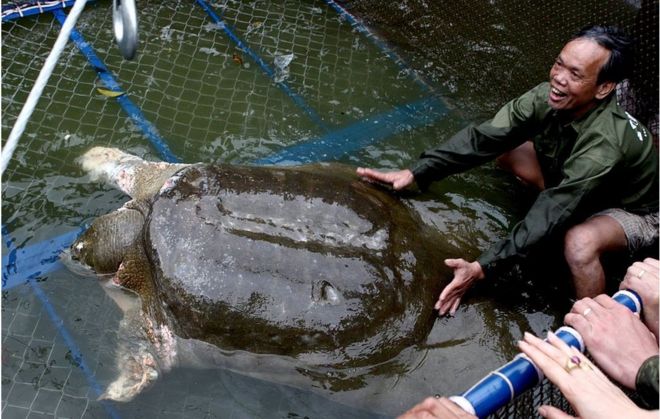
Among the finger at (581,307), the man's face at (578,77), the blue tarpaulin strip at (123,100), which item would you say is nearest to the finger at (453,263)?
the finger at (581,307)

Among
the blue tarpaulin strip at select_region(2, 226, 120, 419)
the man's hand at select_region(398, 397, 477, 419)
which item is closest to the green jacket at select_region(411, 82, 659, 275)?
the man's hand at select_region(398, 397, 477, 419)

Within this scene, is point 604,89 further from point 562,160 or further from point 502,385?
point 502,385

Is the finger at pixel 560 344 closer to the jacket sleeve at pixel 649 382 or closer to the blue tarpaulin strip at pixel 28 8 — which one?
the jacket sleeve at pixel 649 382

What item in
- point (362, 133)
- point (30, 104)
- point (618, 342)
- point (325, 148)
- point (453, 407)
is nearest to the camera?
point (453, 407)

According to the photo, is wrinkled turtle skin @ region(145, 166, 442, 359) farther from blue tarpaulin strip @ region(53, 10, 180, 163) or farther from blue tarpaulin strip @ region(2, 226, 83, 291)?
blue tarpaulin strip @ region(53, 10, 180, 163)

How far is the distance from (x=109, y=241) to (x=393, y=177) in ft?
5.12

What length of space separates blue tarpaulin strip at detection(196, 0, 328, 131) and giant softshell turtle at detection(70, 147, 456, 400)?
4.64 ft

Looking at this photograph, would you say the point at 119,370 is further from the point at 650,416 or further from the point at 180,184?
the point at 650,416

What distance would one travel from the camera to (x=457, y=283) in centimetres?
293

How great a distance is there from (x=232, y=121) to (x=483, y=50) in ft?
7.24

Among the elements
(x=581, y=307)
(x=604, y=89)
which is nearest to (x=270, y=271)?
(x=581, y=307)

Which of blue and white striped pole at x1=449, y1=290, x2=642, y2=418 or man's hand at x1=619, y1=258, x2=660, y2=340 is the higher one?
man's hand at x1=619, y1=258, x2=660, y2=340

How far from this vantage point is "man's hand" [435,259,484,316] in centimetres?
292

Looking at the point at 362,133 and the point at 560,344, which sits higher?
the point at 560,344
